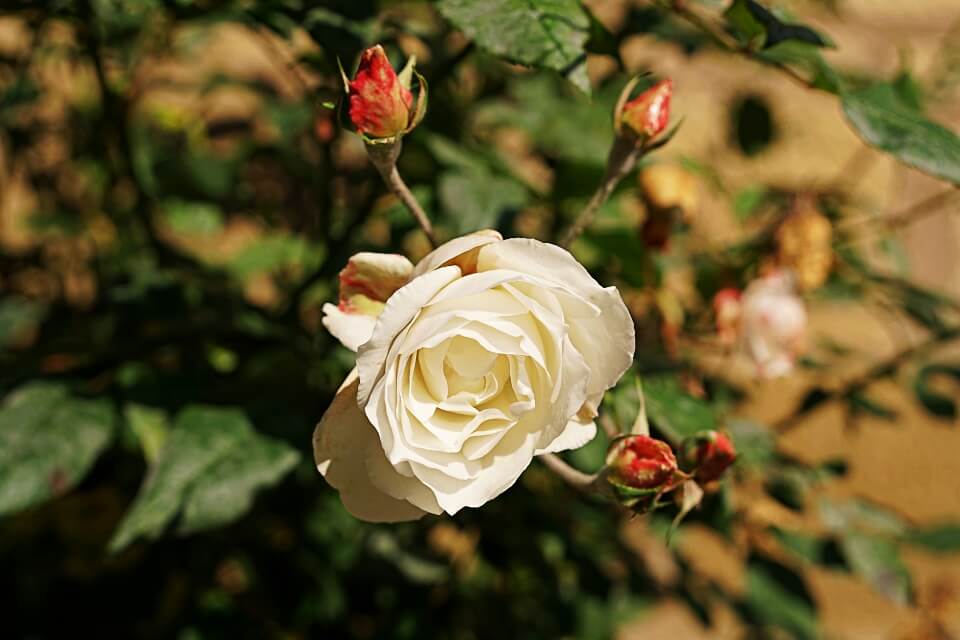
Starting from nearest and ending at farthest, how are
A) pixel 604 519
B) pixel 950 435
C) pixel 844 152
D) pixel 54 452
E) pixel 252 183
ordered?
pixel 54 452 → pixel 604 519 → pixel 252 183 → pixel 950 435 → pixel 844 152

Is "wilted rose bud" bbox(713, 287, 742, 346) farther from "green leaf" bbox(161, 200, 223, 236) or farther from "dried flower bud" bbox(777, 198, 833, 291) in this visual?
"green leaf" bbox(161, 200, 223, 236)

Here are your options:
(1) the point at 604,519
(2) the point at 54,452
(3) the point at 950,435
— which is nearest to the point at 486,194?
(2) the point at 54,452

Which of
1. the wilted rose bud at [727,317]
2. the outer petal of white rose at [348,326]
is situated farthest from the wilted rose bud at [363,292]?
the wilted rose bud at [727,317]

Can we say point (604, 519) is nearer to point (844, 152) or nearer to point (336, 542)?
point (336, 542)

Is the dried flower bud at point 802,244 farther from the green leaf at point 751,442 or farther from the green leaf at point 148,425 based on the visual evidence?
the green leaf at point 148,425

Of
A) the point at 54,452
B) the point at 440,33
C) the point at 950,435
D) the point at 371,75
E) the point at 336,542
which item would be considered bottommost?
the point at 950,435

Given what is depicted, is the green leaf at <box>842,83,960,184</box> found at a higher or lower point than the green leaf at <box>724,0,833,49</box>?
lower

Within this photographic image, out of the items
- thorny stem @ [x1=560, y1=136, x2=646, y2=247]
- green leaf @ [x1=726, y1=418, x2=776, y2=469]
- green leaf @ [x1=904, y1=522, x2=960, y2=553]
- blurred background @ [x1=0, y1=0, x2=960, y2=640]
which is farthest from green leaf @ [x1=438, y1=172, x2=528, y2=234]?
green leaf @ [x1=904, y1=522, x2=960, y2=553]
